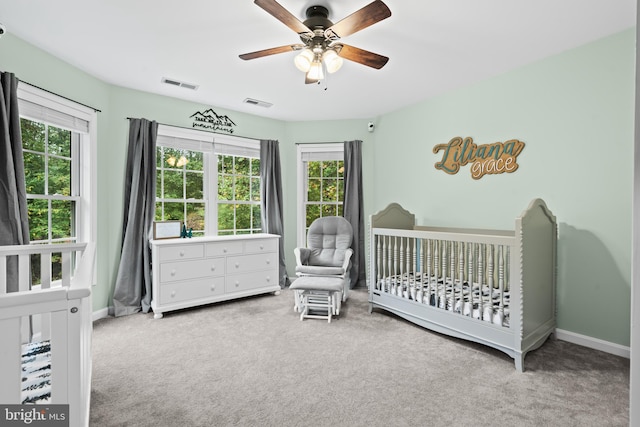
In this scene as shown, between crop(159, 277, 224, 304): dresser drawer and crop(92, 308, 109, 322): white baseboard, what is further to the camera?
crop(159, 277, 224, 304): dresser drawer

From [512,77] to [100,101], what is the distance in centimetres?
405

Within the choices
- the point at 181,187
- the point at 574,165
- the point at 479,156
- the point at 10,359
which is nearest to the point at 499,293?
the point at 574,165

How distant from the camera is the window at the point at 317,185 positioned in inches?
185

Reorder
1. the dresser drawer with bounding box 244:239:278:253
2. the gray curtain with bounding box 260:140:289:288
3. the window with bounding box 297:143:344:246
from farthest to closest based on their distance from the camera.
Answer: the window with bounding box 297:143:344:246
the gray curtain with bounding box 260:140:289:288
the dresser drawer with bounding box 244:239:278:253

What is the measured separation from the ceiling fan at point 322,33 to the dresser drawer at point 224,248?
212cm

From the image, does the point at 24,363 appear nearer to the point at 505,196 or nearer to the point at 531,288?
the point at 531,288

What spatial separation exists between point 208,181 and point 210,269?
118cm

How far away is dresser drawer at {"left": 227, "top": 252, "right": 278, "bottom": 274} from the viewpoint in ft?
12.4

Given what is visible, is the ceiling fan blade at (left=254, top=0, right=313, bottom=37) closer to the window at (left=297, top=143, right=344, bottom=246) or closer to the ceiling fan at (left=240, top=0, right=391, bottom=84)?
the ceiling fan at (left=240, top=0, right=391, bottom=84)

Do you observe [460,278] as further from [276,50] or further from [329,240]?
[276,50]

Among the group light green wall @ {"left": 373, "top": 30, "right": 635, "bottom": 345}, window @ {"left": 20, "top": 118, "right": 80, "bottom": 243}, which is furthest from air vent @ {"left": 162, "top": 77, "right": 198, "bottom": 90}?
light green wall @ {"left": 373, "top": 30, "right": 635, "bottom": 345}

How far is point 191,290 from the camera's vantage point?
3.48 m

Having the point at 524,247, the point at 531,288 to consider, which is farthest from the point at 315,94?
the point at 531,288

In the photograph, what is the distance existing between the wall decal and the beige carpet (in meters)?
2.39
